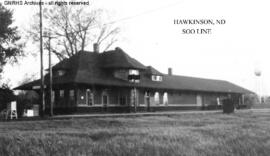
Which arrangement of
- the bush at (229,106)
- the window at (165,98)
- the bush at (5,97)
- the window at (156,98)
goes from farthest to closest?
1. the window at (165,98)
2. the window at (156,98)
3. the bush at (5,97)
4. the bush at (229,106)

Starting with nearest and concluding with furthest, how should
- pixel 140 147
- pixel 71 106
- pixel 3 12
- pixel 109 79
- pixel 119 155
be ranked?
1. pixel 119 155
2. pixel 140 147
3. pixel 71 106
4. pixel 109 79
5. pixel 3 12

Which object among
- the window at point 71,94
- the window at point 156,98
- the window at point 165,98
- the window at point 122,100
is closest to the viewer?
the window at point 71,94

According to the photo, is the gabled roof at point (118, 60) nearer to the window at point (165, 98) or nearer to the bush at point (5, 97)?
A: the window at point (165, 98)

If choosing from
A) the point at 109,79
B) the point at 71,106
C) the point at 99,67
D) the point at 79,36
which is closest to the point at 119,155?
the point at 71,106

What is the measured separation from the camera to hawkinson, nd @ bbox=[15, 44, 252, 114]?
35.4 metres

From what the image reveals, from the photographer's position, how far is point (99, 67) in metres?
40.0

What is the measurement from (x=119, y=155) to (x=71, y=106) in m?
26.5

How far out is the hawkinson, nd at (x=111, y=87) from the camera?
35.4m

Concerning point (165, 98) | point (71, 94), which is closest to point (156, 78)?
point (165, 98)

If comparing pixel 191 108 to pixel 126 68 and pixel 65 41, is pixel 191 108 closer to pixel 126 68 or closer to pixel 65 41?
pixel 126 68

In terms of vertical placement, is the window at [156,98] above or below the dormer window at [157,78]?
below

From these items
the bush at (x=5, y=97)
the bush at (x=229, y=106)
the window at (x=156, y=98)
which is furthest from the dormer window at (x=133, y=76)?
the bush at (x=5, y=97)

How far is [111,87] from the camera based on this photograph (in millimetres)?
37812

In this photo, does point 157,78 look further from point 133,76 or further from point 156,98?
point 133,76
